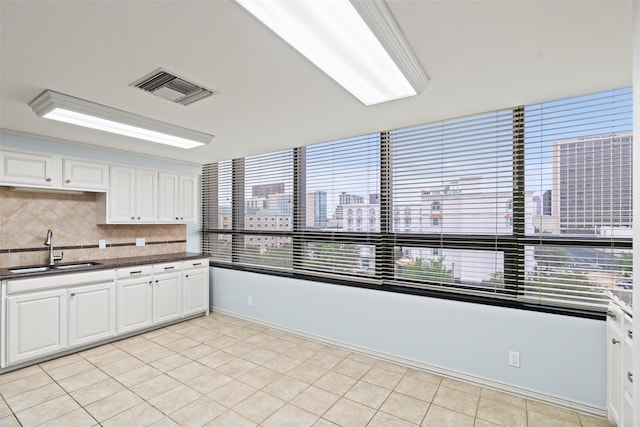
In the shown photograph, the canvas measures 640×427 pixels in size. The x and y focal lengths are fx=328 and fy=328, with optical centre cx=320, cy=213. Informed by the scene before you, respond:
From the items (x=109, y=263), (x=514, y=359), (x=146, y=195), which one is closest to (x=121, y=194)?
(x=146, y=195)

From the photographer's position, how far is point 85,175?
3.71 meters

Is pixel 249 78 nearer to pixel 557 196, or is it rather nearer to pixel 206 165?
pixel 557 196

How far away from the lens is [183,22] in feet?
5.05

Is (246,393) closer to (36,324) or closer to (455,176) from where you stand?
(36,324)

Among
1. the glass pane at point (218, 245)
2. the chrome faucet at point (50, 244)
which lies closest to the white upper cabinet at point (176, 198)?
the glass pane at point (218, 245)

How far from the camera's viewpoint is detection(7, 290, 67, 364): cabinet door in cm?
298

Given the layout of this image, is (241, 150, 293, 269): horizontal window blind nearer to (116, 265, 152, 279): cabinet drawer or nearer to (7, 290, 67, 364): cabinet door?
(116, 265, 152, 279): cabinet drawer

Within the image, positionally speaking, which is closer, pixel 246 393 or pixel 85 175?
pixel 246 393

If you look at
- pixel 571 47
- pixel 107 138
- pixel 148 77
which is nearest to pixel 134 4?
pixel 148 77

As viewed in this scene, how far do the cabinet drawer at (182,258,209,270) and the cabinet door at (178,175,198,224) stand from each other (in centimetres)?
61

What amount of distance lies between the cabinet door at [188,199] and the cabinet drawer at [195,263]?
2.00 ft

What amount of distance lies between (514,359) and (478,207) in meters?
1.27

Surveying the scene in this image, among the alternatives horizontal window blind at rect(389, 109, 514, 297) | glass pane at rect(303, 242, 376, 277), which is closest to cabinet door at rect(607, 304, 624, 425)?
horizontal window blind at rect(389, 109, 514, 297)

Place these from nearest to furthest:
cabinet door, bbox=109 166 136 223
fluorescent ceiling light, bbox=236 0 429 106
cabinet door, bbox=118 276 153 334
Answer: fluorescent ceiling light, bbox=236 0 429 106 < cabinet door, bbox=118 276 153 334 < cabinet door, bbox=109 166 136 223
